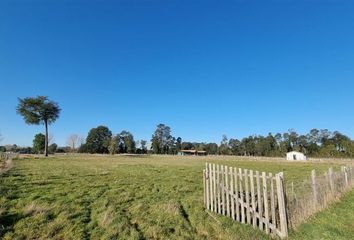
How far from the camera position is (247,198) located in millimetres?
6344

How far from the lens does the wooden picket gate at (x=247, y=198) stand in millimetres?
5719

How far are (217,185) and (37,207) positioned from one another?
5495mm

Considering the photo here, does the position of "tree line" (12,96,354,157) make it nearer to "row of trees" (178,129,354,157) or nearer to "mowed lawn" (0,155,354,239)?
"row of trees" (178,129,354,157)

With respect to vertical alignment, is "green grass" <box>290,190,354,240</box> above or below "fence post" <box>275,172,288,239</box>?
below

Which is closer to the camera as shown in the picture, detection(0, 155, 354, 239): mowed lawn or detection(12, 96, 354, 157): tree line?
detection(0, 155, 354, 239): mowed lawn

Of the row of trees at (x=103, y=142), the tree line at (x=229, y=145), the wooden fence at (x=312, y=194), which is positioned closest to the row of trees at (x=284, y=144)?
the tree line at (x=229, y=145)

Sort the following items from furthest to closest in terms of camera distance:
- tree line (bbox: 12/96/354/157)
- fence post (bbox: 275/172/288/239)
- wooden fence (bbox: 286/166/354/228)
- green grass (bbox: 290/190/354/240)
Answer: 1. tree line (bbox: 12/96/354/157)
2. wooden fence (bbox: 286/166/354/228)
3. green grass (bbox: 290/190/354/240)
4. fence post (bbox: 275/172/288/239)

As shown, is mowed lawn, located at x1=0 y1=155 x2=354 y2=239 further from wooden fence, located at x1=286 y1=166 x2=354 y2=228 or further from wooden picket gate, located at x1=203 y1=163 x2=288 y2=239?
wooden fence, located at x1=286 y1=166 x2=354 y2=228

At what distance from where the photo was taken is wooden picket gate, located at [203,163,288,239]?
5.72 metres

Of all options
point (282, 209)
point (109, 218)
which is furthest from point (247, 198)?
point (109, 218)

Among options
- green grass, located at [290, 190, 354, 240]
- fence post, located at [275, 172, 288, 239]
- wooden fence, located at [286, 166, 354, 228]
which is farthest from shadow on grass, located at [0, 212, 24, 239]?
wooden fence, located at [286, 166, 354, 228]

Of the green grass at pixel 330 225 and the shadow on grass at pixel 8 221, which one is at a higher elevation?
the shadow on grass at pixel 8 221

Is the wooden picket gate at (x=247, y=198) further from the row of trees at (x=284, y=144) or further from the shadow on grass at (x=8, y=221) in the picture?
the row of trees at (x=284, y=144)

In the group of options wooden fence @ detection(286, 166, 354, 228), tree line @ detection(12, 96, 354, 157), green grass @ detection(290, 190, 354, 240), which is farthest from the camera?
tree line @ detection(12, 96, 354, 157)
